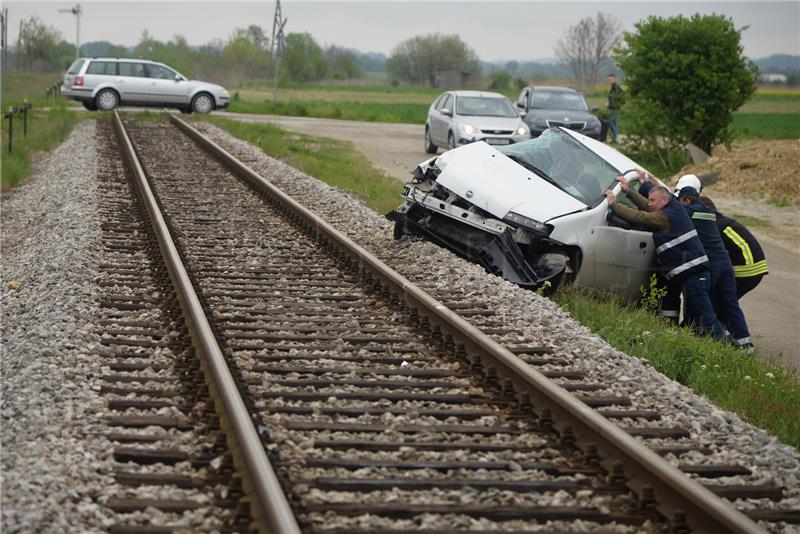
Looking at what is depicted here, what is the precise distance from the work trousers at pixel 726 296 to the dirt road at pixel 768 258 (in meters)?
0.36

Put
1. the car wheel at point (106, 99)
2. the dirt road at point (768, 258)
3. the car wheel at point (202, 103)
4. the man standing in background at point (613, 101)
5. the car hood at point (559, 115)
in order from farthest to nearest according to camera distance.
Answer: the car wheel at point (202, 103) → the car wheel at point (106, 99) → the man standing in background at point (613, 101) → the car hood at point (559, 115) → the dirt road at point (768, 258)

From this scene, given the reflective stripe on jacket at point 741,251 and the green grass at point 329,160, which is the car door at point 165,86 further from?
the reflective stripe on jacket at point 741,251

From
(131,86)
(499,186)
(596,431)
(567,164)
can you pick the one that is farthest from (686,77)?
(596,431)

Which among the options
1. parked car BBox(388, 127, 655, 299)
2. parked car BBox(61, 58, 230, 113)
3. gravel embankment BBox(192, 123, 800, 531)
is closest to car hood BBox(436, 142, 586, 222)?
parked car BBox(388, 127, 655, 299)

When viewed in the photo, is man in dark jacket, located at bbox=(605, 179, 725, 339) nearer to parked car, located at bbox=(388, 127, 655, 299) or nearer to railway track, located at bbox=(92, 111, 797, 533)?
parked car, located at bbox=(388, 127, 655, 299)

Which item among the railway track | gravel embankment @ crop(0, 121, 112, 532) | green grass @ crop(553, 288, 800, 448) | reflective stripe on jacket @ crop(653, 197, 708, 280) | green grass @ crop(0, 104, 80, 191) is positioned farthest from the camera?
green grass @ crop(0, 104, 80, 191)

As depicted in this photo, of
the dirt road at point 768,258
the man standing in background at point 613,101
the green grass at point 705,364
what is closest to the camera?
the green grass at point 705,364

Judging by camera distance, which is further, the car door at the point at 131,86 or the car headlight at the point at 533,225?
the car door at the point at 131,86

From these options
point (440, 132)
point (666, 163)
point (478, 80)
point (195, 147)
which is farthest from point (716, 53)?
point (478, 80)

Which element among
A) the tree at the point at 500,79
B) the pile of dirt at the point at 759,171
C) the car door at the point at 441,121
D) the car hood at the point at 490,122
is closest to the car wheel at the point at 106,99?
the car door at the point at 441,121

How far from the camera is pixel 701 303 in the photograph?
9992 millimetres

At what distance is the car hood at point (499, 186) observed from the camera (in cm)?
1040

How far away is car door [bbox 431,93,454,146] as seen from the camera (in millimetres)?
24969

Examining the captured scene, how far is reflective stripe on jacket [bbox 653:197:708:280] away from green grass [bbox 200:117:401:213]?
17.5 feet
